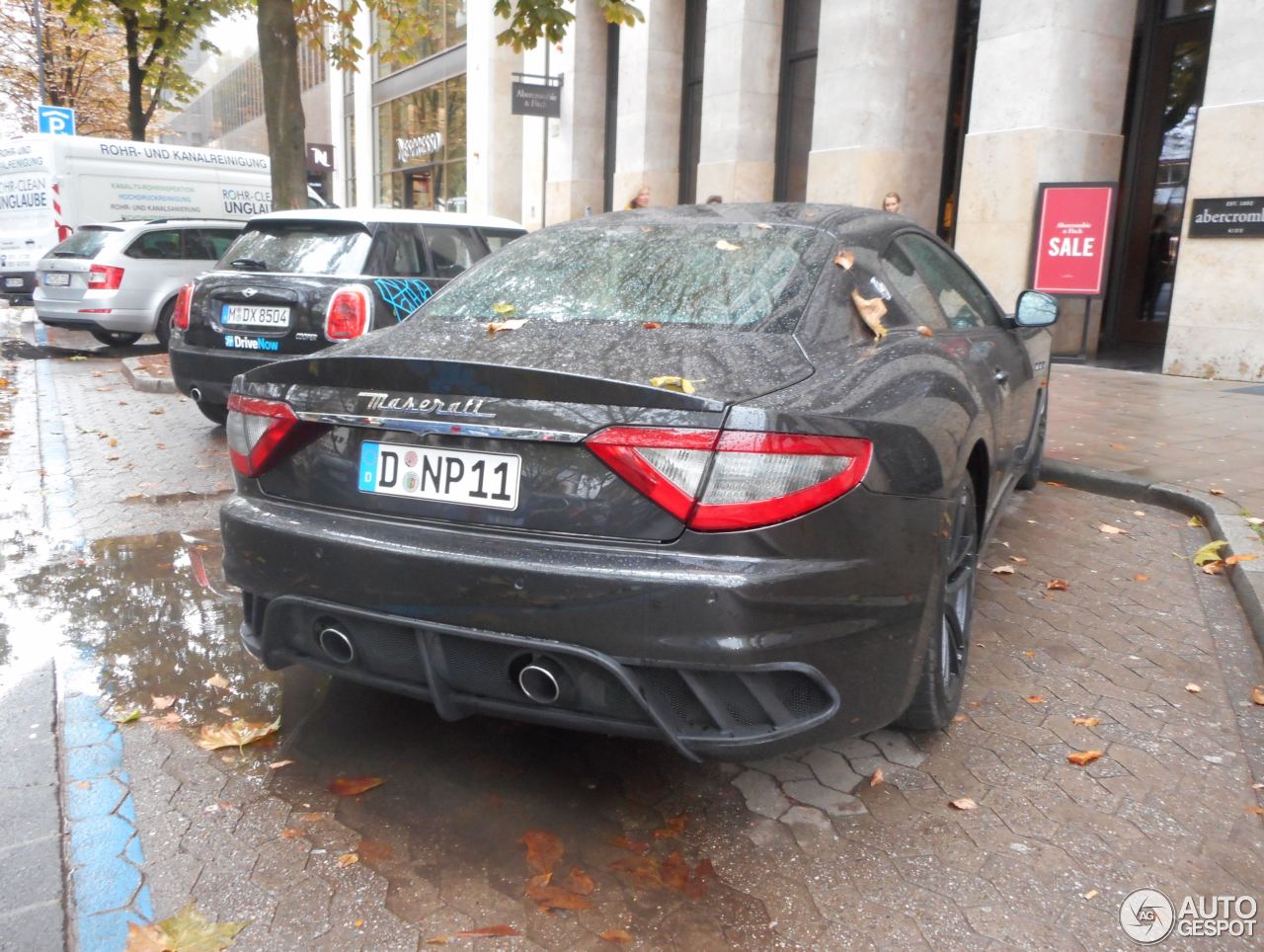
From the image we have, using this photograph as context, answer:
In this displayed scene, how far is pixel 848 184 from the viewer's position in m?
14.6

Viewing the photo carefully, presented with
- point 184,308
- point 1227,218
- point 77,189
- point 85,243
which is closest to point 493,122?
point 77,189

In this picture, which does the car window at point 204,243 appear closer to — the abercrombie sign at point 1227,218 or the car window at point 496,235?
the car window at point 496,235

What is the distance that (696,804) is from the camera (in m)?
2.89

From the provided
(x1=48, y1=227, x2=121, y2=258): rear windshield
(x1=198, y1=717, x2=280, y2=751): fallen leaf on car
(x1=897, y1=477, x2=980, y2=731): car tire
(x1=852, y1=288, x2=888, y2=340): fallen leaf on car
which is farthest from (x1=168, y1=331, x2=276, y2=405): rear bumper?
(x1=48, y1=227, x2=121, y2=258): rear windshield

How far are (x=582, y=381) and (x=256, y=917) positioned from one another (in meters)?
1.37

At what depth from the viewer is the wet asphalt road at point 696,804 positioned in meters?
2.41

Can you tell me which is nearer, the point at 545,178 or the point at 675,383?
the point at 675,383

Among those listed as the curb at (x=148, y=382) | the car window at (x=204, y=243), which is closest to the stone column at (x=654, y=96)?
the car window at (x=204, y=243)

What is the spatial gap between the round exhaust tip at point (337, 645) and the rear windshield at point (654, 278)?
1.07 m

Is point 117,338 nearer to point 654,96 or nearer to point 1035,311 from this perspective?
point 654,96

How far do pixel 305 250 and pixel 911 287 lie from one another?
4.71 meters

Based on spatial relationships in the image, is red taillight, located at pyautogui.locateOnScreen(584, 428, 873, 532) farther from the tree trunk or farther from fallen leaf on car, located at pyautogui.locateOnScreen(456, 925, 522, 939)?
the tree trunk

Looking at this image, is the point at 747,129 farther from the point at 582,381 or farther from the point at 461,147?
the point at 582,381

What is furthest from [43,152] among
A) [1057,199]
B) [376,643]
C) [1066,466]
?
[376,643]
